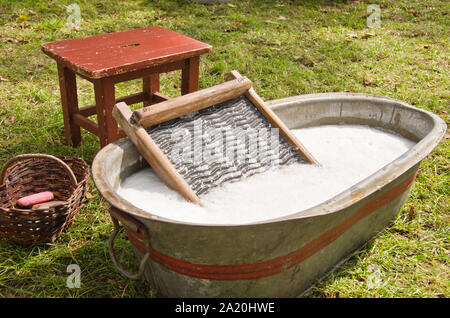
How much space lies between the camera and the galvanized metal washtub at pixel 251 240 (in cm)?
182

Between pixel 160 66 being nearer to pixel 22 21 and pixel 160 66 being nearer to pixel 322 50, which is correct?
pixel 322 50

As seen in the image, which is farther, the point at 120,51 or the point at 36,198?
the point at 120,51

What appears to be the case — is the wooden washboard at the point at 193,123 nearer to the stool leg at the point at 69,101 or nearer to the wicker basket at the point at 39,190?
the wicker basket at the point at 39,190

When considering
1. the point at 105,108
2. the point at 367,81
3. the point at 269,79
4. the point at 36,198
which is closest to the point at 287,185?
the point at 105,108

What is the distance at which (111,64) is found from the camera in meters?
2.97

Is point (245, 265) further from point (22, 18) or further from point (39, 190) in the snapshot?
point (22, 18)

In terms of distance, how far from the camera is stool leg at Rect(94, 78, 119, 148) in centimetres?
300

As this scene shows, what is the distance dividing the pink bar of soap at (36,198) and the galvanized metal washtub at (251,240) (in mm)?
677

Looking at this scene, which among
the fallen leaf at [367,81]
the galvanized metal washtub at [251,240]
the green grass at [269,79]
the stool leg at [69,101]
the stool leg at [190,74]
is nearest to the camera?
the galvanized metal washtub at [251,240]

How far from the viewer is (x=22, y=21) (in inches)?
246

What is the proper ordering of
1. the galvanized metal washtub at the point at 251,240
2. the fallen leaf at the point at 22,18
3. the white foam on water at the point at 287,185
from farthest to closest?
the fallen leaf at the point at 22,18 < the white foam on water at the point at 287,185 < the galvanized metal washtub at the point at 251,240

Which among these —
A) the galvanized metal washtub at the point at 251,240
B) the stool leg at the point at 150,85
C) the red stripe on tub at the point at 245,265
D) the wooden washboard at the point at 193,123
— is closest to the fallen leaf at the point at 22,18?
the stool leg at the point at 150,85

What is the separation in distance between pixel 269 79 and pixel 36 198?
301 centimetres

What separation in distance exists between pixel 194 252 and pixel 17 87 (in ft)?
11.6
